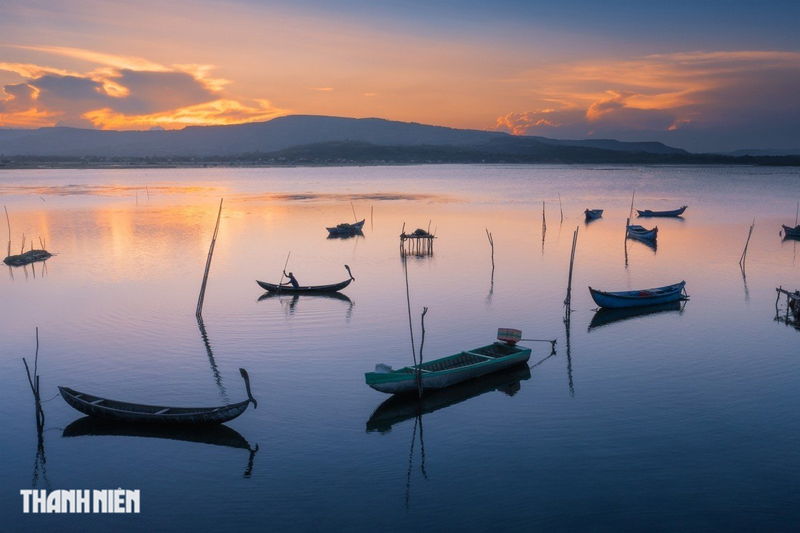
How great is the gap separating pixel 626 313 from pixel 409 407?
11.8 m

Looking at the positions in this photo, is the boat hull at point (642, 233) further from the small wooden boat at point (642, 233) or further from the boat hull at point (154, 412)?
the boat hull at point (154, 412)

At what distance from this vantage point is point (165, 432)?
13805 mm

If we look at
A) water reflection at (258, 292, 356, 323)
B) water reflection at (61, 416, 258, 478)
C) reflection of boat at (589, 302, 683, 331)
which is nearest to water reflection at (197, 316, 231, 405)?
water reflection at (61, 416, 258, 478)

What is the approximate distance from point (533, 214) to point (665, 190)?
1842 inches

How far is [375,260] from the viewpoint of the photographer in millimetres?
35469

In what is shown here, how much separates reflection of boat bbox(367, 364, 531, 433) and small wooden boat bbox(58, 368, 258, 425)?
2963 mm

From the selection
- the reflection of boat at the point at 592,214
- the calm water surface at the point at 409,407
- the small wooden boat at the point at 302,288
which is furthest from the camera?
the reflection of boat at the point at 592,214

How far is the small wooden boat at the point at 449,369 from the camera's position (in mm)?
15219

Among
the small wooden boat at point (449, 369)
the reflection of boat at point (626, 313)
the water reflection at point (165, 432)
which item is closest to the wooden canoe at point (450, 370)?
the small wooden boat at point (449, 369)

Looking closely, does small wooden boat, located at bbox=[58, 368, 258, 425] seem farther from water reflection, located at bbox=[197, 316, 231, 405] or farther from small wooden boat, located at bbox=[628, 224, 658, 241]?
small wooden boat, located at bbox=[628, 224, 658, 241]

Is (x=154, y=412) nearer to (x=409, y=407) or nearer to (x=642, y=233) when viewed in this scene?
(x=409, y=407)

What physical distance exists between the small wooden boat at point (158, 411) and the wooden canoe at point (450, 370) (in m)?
3.11

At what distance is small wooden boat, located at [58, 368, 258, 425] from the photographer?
13.5 metres

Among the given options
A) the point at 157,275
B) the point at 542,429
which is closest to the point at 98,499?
the point at 542,429
